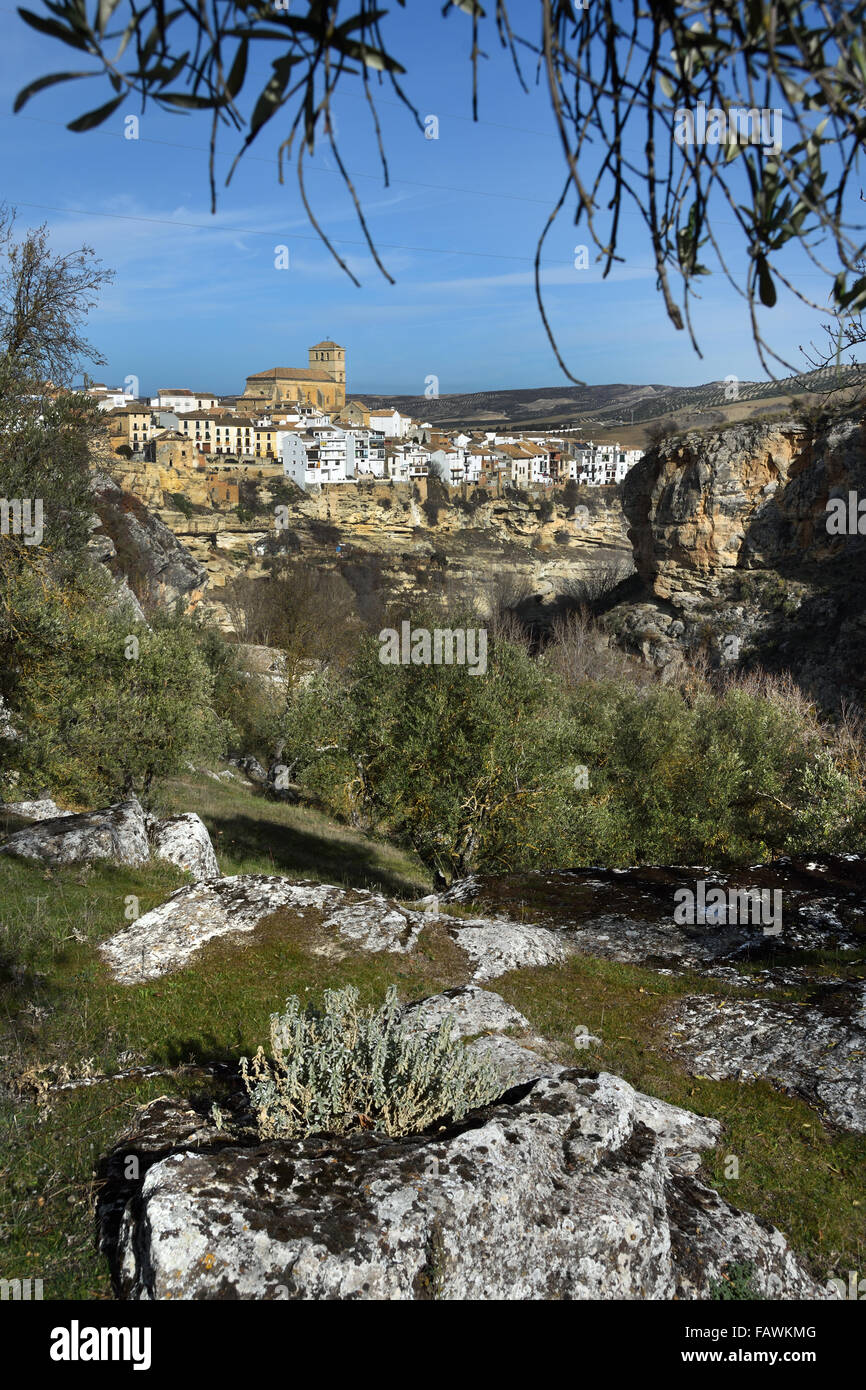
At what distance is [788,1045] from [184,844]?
8827 millimetres

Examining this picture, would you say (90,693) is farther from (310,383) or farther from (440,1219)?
(310,383)

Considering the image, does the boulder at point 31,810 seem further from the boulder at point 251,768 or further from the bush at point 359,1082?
the boulder at point 251,768

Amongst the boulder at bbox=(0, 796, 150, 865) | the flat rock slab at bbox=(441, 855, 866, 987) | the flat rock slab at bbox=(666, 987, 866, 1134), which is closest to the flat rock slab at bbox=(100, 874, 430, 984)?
the flat rock slab at bbox=(441, 855, 866, 987)

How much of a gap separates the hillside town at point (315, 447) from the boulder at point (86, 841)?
223 feet

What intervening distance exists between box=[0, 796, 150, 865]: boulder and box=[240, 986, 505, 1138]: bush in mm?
7833

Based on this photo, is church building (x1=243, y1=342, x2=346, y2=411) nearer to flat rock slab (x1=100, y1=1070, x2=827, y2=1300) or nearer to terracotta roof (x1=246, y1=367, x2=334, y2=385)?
terracotta roof (x1=246, y1=367, x2=334, y2=385)

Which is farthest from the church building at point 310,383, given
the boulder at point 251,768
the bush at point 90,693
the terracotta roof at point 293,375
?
the bush at point 90,693

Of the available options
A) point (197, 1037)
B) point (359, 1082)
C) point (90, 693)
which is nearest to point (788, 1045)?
point (359, 1082)

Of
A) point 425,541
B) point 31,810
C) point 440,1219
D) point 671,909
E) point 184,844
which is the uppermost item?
point 425,541

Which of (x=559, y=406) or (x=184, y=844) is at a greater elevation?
(x=559, y=406)

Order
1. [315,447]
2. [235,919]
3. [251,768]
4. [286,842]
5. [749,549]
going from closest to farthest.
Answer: [235,919]
[286,842]
[251,768]
[749,549]
[315,447]

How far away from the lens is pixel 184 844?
41.0 ft
